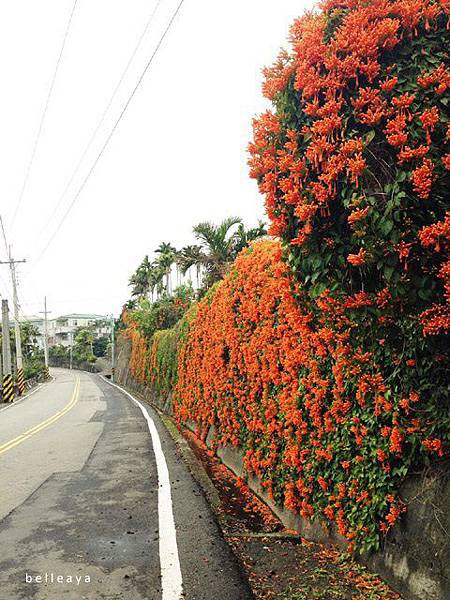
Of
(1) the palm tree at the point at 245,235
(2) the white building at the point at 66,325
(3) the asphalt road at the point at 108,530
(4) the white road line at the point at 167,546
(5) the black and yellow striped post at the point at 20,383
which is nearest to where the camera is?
(4) the white road line at the point at 167,546

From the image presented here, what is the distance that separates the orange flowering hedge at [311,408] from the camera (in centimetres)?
384

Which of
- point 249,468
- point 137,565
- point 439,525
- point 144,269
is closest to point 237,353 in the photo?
point 249,468

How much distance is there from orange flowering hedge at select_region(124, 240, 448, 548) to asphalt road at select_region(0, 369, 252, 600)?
106 cm

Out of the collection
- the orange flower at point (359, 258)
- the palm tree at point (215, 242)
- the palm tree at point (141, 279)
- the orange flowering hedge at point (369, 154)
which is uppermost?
the palm tree at point (141, 279)

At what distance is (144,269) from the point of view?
63406 millimetres

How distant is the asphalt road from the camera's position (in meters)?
4.40

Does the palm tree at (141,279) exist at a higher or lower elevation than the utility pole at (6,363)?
higher

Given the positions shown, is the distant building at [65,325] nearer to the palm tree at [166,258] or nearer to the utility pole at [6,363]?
the palm tree at [166,258]

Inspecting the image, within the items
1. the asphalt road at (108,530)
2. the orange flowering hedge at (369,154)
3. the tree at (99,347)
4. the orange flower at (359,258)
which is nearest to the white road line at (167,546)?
the asphalt road at (108,530)

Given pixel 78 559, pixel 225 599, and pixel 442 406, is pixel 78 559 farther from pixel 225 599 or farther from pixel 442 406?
pixel 442 406

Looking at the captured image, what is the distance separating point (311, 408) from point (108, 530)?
9.00 ft

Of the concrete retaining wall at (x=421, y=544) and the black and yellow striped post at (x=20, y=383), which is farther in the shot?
the black and yellow striped post at (x=20, y=383)

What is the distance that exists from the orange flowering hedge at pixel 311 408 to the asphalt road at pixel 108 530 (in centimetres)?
106

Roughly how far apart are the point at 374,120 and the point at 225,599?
371 centimetres
